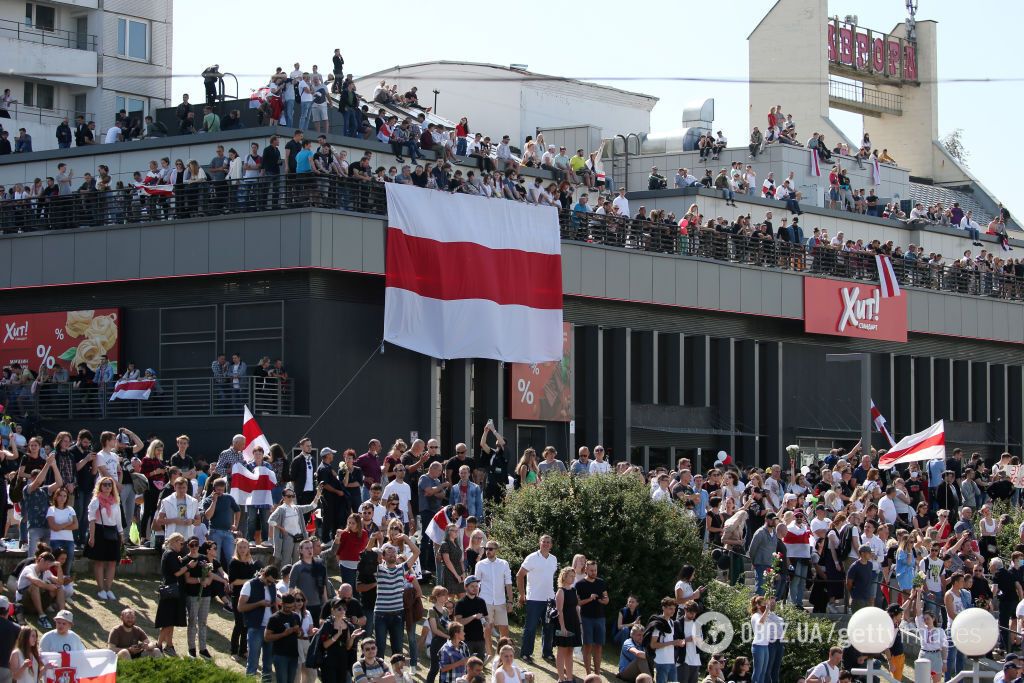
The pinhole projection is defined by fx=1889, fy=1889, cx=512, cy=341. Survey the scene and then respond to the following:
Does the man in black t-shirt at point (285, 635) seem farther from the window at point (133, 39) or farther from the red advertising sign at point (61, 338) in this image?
the window at point (133, 39)

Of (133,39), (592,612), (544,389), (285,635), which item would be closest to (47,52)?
(133,39)

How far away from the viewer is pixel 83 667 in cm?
1784

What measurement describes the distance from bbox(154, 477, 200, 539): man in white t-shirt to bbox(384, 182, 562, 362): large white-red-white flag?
12.4 meters

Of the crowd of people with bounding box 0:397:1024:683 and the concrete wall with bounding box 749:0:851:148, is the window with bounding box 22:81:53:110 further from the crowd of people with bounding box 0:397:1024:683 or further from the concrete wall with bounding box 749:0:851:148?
the crowd of people with bounding box 0:397:1024:683

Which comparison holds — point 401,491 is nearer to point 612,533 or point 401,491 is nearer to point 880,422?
point 612,533

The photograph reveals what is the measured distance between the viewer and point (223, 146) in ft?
125

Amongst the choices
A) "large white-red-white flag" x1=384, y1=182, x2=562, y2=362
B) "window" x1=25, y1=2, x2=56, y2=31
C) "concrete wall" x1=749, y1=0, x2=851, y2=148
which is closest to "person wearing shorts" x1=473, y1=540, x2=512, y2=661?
"large white-red-white flag" x1=384, y1=182, x2=562, y2=362

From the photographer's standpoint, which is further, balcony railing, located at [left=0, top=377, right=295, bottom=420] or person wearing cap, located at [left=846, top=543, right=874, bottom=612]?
balcony railing, located at [left=0, top=377, right=295, bottom=420]

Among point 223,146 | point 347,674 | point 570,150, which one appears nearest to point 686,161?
point 570,150

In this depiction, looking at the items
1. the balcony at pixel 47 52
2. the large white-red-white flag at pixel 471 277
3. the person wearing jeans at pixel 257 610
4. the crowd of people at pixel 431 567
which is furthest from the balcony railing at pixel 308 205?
the person wearing jeans at pixel 257 610

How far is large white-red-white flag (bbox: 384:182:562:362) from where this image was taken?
36031mm

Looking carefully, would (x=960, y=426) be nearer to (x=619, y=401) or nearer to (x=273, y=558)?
(x=619, y=401)

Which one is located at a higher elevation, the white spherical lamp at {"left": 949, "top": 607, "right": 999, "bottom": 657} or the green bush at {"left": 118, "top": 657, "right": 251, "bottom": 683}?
the white spherical lamp at {"left": 949, "top": 607, "right": 999, "bottom": 657}

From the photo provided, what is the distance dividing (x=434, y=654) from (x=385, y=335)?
1364 cm
